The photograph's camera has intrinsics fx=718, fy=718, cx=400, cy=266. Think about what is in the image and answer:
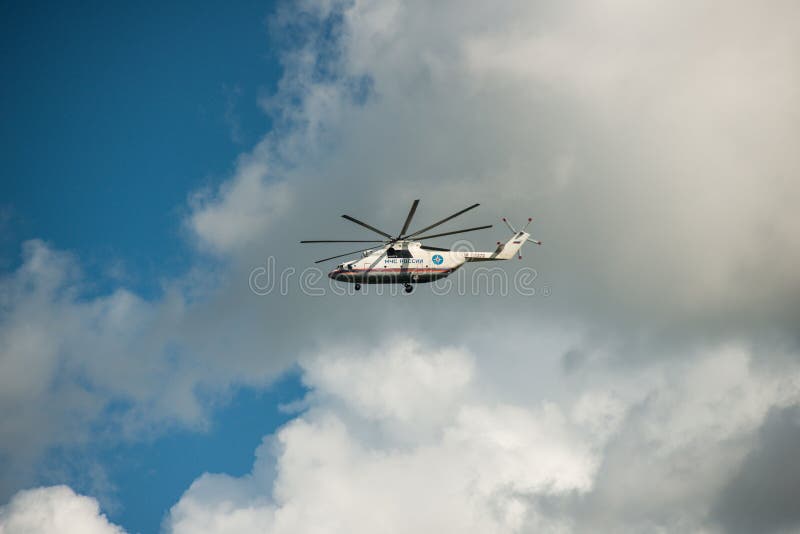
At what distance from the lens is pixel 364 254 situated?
93500 millimetres

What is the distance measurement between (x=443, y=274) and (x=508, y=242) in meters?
11.5

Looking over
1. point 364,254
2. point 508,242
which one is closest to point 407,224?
point 364,254

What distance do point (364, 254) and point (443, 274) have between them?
1061 centimetres

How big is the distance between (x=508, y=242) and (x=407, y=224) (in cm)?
1882

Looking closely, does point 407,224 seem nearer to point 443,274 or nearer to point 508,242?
point 443,274

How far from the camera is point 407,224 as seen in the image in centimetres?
8625

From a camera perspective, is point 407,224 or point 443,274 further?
Result: point 443,274

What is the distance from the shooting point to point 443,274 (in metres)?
93.4

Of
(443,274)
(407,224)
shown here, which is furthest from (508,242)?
(407,224)

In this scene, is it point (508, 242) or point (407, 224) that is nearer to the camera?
point (407, 224)

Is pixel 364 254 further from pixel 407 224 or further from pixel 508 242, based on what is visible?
pixel 508 242

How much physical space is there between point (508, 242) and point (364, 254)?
66.6 ft
